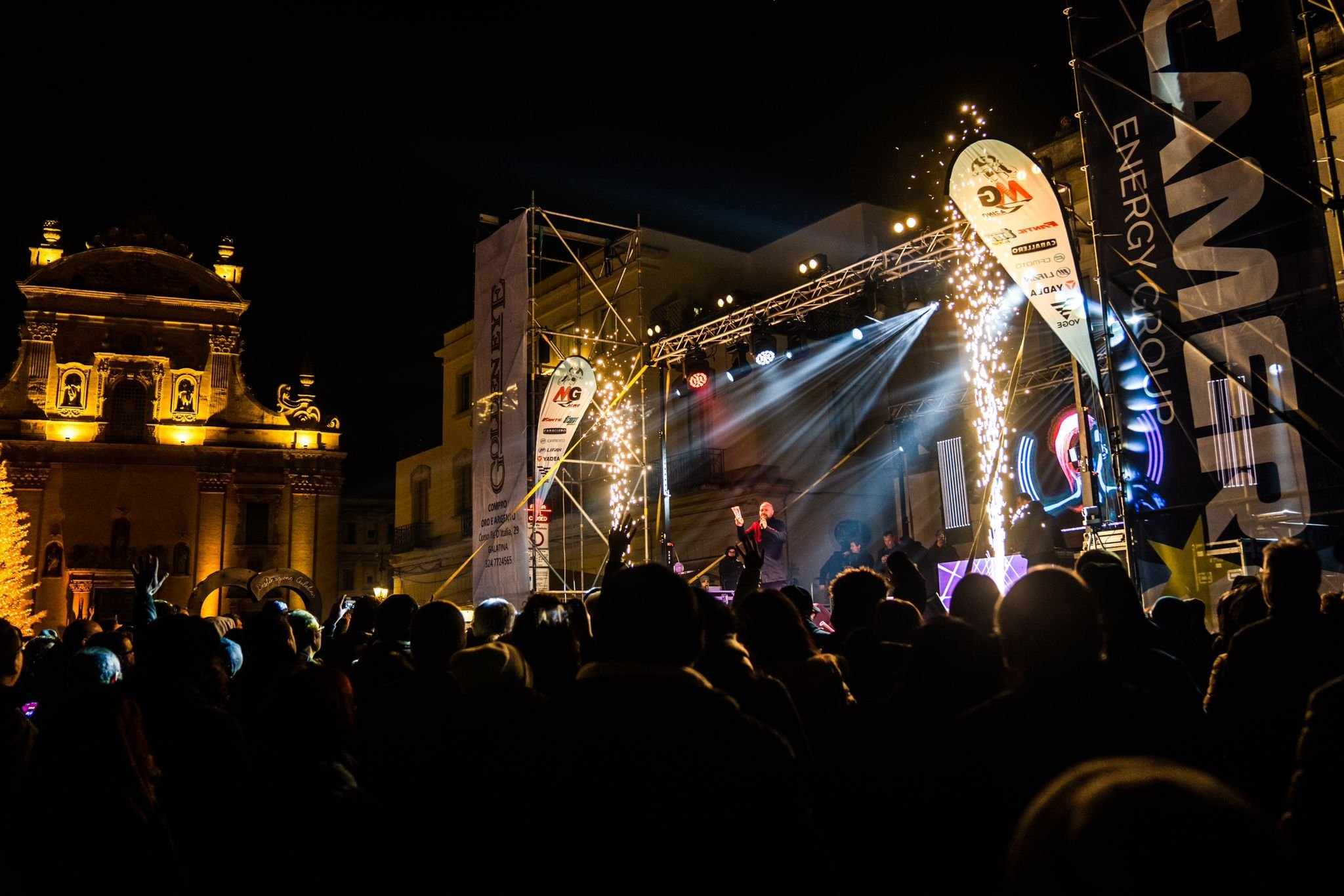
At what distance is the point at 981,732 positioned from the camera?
7.35ft

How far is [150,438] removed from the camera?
35.2 m

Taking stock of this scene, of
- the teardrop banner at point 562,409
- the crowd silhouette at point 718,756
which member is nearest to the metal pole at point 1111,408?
the crowd silhouette at point 718,756

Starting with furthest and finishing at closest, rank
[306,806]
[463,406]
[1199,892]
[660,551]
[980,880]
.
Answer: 1. [463,406]
2. [660,551]
3. [306,806]
4. [980,880]
5. [1199,892]

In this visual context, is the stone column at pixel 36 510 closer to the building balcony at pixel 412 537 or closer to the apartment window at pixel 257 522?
the apartment window at pixel 257 522

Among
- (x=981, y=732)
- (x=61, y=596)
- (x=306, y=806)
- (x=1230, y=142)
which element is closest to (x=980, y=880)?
(x=981, y=732)

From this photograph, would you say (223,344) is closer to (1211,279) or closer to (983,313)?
(983,313)

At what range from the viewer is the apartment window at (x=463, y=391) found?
31.0 m

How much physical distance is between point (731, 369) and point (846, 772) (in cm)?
1513

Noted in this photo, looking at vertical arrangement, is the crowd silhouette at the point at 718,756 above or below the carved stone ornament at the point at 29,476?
below

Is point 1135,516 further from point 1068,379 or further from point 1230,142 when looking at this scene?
point 1068,379

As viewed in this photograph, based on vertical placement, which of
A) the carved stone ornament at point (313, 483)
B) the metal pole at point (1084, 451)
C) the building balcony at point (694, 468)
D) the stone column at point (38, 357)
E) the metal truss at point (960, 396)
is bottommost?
the metal pole at point (1084, 451)

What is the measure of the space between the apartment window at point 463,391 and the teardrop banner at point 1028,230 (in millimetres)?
23230

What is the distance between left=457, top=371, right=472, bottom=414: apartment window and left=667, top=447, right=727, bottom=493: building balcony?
9.46 metres

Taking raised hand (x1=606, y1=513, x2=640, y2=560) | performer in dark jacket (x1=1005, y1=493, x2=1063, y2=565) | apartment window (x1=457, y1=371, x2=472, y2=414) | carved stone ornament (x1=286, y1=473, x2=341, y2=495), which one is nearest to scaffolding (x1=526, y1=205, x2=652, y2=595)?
apartment window (x1=457, y1=371, x2=472, y2=414)
